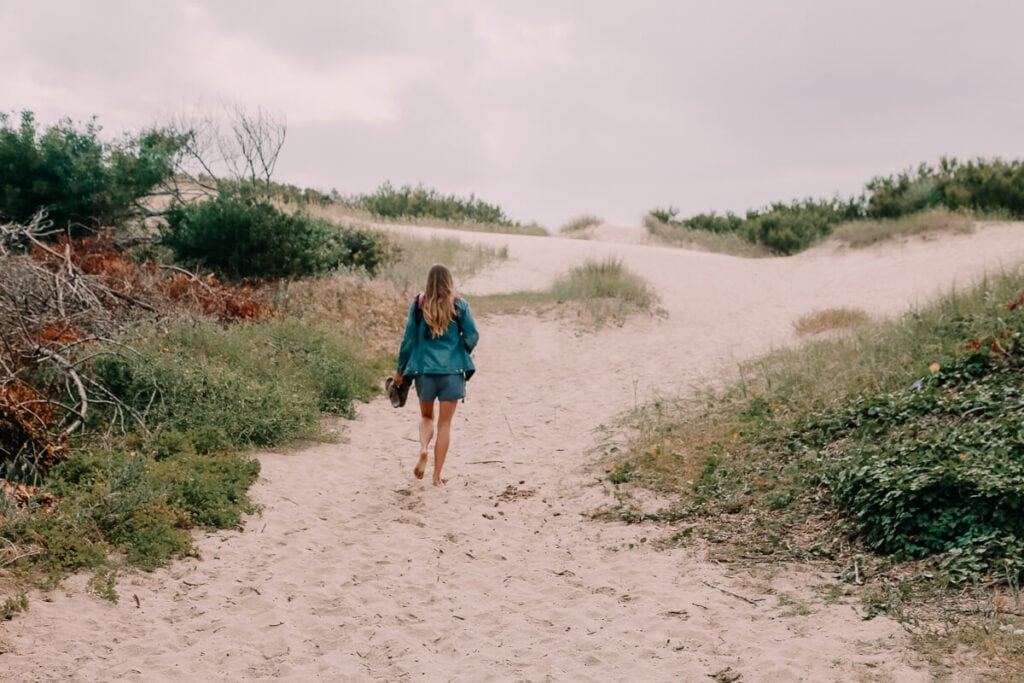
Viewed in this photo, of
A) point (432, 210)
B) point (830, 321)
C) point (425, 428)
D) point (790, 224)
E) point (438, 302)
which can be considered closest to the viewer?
point (438, 302)

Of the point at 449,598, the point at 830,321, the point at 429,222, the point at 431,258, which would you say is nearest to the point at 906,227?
the point at 830,321

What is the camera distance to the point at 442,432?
8.36 meters

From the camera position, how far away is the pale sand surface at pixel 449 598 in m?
5.00

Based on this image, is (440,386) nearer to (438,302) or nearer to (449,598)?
(438,302)

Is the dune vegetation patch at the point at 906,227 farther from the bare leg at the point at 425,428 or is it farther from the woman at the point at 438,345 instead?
the bare leg at the point at 425,428

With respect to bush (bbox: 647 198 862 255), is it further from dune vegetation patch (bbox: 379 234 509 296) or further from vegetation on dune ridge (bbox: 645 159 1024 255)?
dune vegetation patch (bbox: 379 234 509 296)

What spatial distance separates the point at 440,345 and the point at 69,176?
1060cm

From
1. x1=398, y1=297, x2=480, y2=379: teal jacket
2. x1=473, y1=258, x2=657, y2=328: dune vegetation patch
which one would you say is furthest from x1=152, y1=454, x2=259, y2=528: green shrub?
x1=473, y1=258, x2=657, y2=328: dune vegetation patch

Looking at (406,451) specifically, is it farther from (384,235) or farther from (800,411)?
(384,235)

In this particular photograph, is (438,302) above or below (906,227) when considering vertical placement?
below

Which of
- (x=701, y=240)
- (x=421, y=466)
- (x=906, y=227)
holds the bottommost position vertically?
(x=421, y=466)

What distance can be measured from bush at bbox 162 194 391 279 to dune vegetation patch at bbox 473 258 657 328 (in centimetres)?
375

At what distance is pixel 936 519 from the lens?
626cm

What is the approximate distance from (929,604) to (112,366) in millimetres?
7843
